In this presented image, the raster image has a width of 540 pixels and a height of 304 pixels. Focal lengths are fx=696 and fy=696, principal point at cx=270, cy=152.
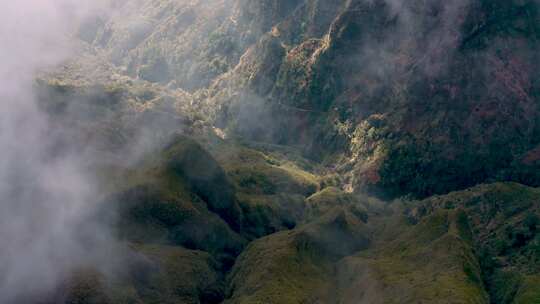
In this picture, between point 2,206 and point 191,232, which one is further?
point 191,232

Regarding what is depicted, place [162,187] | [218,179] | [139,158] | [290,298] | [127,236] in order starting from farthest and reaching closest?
[139,158], [218,179], [162,187], [127,236], [290,298]

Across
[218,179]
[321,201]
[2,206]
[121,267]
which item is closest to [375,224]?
[321,201]

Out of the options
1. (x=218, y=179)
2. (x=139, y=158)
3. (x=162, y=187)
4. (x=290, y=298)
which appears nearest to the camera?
(x=290, y=298)

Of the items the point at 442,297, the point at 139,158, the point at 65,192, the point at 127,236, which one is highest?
the point at 139,158

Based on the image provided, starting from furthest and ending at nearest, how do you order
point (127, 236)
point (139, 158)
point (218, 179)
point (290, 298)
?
1. point (139, 158)
2. point (218, 179)
3. point (127, 236)
4. point (290, 298)

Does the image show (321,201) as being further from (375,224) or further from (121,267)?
(121,267)

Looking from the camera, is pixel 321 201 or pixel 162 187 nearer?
pixel 162 187

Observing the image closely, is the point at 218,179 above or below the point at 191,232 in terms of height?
above

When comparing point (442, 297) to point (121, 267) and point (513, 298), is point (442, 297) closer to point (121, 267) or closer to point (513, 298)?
point (513, 298)

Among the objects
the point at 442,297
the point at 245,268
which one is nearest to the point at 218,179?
the point at 245,268
